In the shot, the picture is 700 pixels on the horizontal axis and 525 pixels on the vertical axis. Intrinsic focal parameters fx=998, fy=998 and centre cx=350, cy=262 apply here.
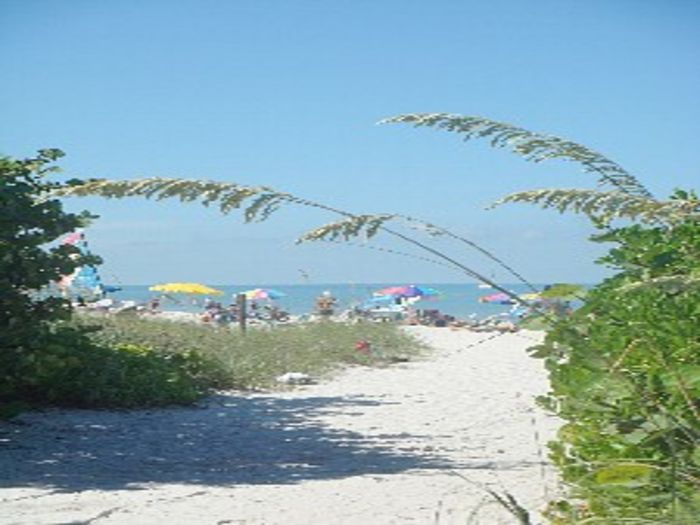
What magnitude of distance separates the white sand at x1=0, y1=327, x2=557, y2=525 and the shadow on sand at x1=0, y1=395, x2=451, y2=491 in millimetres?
14

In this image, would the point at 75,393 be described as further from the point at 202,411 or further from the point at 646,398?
the point at 646,398

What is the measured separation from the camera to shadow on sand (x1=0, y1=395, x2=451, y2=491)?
637 centimetres

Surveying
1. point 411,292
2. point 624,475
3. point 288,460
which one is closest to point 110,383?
A: point 288,460

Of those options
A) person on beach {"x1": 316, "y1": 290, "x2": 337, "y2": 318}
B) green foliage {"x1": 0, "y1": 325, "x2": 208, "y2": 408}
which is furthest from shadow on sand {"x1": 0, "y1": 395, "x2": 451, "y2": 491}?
person on beach {"x1": 316, "y1": 290, "x2": 337, "y2": 318}

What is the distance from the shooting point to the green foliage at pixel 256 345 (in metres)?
12.6

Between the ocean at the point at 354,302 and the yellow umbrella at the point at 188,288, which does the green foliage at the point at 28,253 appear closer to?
the ocean at the point at 354,302

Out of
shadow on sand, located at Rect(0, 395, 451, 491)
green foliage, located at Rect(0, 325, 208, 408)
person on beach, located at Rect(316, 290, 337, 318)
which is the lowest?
shadow on sand, located at Rect(0, 395, 451, 491)

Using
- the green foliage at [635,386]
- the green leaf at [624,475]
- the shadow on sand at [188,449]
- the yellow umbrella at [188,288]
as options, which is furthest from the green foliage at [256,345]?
the yellow umbrella at [188,288]

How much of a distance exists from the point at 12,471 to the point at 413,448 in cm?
292

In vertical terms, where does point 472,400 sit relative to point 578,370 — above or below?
below

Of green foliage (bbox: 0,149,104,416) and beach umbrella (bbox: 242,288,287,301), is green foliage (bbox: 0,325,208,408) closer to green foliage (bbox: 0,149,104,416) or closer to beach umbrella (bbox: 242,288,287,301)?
green foliage (bbox: 0,149,104,416)

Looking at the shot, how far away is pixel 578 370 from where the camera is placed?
3082 millimetres

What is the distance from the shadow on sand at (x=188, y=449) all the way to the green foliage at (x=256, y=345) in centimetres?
227

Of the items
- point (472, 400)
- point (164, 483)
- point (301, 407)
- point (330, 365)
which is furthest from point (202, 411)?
point (330, 365)
